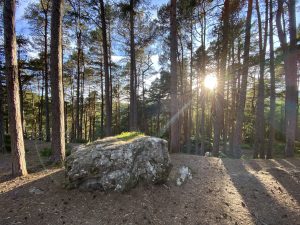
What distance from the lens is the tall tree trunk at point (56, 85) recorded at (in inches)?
239

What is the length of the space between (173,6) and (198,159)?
5991 mm

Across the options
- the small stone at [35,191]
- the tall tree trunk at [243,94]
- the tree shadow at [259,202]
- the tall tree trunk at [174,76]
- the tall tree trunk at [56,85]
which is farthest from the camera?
the tall tree trunk at [243,94]

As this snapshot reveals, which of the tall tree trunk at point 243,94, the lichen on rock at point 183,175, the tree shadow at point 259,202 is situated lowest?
the tree shadow at point 259,202

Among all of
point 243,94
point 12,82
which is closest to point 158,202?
point 12,82

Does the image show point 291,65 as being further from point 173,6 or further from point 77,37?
point 77,37

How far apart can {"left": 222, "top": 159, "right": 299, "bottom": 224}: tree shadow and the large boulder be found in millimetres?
1896

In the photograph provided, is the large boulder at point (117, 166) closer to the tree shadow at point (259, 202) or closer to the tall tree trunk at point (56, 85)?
the tall tree trunk at point (56, 85)

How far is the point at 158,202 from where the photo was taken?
4.24 metres

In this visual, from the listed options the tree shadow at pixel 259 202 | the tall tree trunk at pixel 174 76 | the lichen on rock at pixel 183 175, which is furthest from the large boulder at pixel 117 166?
the tall tree trunk at pixel 174 76

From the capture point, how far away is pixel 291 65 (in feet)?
28.7

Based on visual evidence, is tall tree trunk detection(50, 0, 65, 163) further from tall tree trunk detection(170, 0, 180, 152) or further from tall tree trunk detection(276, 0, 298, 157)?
tall tree trunk detection(276, 0, 298, 157)

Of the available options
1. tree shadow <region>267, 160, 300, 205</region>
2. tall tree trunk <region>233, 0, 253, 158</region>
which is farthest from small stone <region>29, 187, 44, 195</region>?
tall tree trunk <region>233, 0, 253, 158</region>

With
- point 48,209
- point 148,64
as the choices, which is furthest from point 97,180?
point 148,64

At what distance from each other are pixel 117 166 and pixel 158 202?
1.11m
